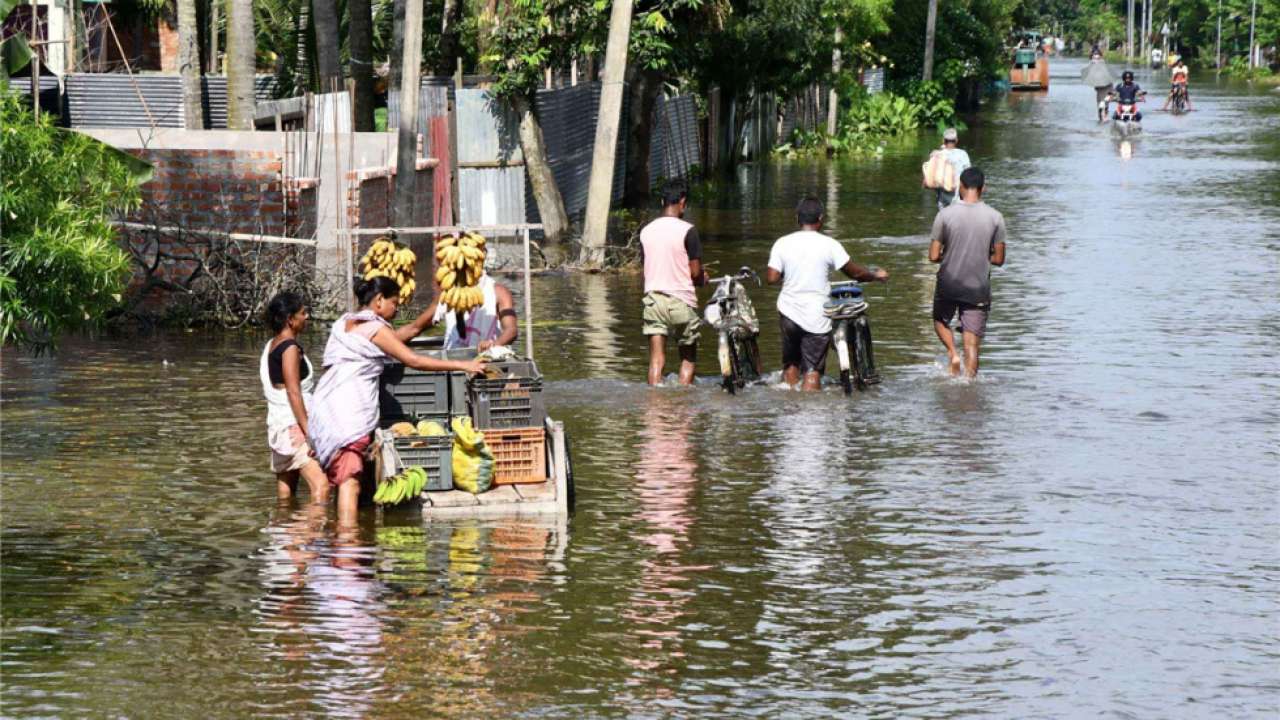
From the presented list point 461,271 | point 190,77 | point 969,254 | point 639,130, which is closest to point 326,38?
point 190,77

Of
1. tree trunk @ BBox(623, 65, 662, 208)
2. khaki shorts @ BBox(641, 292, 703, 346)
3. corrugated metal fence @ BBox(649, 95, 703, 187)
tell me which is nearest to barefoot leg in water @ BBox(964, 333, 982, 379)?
khaki shorts @ BBox(641, 292, 703, 346)

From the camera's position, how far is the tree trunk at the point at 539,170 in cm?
2634

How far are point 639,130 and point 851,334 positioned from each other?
16.5 m

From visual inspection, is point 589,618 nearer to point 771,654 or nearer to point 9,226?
point 771,654

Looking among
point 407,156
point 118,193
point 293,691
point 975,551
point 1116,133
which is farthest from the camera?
point 1116,133

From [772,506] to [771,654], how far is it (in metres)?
3.07

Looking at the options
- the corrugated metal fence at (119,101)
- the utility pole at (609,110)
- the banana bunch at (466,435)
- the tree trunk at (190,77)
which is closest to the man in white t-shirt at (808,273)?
the banana bunch at (466,435)

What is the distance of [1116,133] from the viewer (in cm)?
5647

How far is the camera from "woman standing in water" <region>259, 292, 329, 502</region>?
37.1 ft

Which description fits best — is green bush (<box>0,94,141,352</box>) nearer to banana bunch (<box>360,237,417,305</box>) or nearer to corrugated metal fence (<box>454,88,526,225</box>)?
banana bunch (<box>360,237,417,305</box>)

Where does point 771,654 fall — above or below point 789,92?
below

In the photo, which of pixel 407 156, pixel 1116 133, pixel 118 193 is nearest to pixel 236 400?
pixel 118 193

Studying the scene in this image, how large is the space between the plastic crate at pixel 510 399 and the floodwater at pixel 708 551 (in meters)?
0.61

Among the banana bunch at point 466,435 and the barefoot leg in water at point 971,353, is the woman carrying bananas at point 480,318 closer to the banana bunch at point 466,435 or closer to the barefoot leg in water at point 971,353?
the banana bunch at point 466,435
